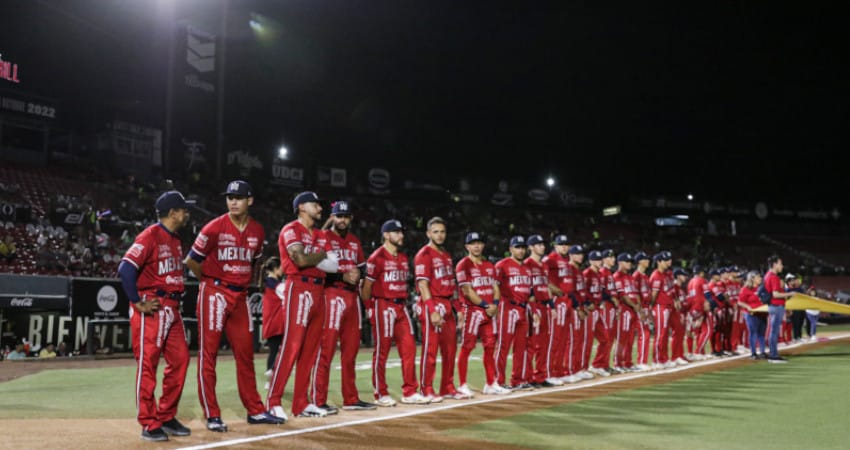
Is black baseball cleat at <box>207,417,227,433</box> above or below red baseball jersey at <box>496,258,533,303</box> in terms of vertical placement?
below

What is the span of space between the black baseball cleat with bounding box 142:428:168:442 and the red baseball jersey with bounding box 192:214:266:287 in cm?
138

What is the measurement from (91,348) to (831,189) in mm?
54514

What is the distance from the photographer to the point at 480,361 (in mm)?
14977

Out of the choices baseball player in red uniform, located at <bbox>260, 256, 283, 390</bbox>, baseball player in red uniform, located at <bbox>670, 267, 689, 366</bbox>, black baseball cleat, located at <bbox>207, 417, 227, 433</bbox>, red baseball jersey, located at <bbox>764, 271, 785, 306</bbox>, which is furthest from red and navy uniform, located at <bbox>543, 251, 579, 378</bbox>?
black baseball cleat, located at <bbox>207, 417, 227, 433</bbox>

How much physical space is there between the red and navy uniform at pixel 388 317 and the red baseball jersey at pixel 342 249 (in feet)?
1.46

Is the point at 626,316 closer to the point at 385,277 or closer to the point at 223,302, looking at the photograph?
the point at 385,277

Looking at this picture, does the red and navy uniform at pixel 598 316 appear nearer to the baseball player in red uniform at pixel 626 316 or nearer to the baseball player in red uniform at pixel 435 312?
the baseball player in red uniform at pixel 626 316

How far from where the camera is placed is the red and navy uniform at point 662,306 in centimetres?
1348

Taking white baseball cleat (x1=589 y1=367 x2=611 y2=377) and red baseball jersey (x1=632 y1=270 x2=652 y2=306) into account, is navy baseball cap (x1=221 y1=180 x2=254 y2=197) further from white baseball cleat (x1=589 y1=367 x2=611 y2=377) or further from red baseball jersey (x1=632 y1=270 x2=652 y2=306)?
red baseball jersey (x1=632 y1=270 x2=652 y2=306)

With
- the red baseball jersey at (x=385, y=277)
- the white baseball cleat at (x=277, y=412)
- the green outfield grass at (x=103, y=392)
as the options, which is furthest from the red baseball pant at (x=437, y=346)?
the white baseball cleat at (x=277, y=412)

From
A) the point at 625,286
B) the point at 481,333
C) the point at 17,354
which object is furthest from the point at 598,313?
the point at 17,354

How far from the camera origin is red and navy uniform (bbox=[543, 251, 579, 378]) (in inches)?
428

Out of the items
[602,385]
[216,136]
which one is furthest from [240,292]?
[216,136]

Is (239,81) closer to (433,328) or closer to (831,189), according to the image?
(433,328)
